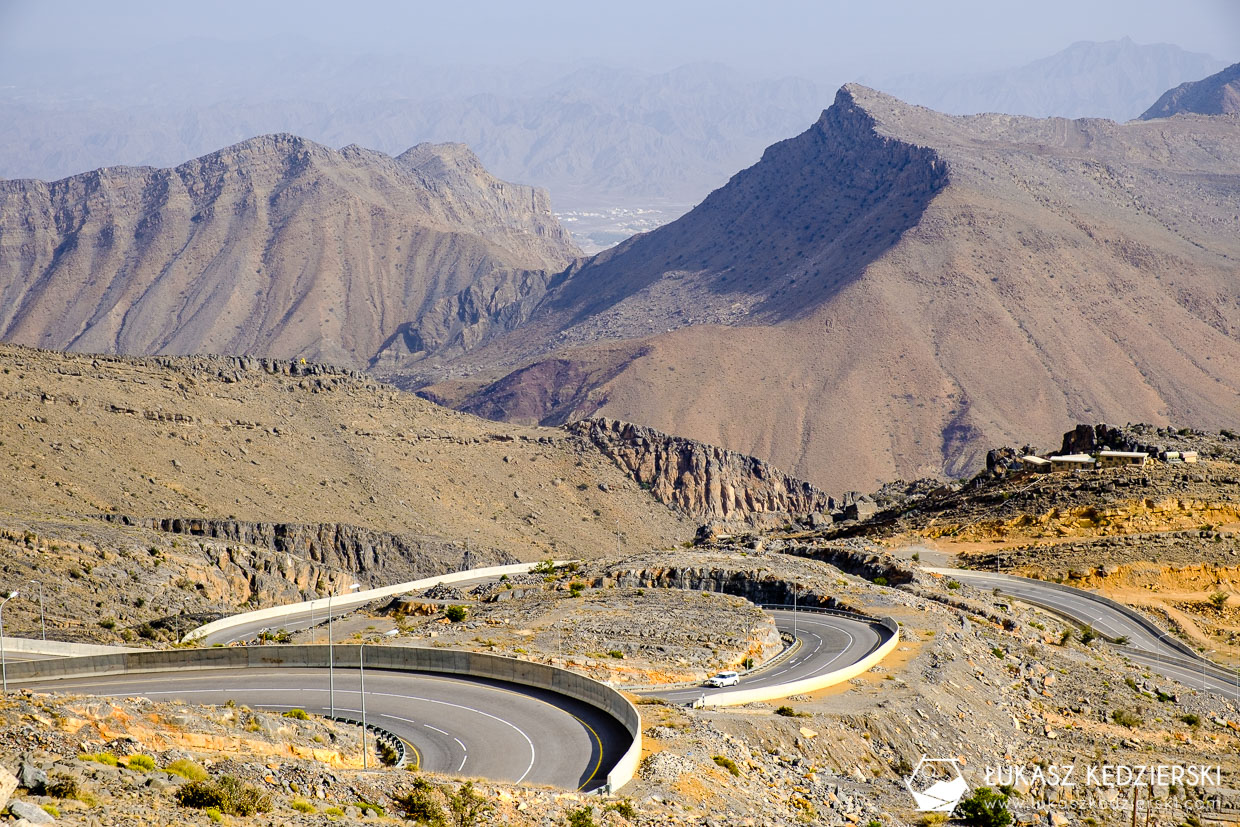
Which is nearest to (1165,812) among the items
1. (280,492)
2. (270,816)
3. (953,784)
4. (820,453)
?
(953,784)

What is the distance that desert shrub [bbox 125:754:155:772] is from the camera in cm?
3173

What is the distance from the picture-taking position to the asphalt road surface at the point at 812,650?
50.2 m

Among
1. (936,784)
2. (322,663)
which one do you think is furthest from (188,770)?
(936,784)

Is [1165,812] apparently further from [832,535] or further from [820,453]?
[820,453]

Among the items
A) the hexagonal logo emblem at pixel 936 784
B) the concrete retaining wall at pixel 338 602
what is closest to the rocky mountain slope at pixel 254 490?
the concrete retaining wall at pixel 338 602

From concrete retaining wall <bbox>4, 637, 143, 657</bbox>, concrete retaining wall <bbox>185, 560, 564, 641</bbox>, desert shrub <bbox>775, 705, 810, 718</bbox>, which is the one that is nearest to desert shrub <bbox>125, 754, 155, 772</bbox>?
desert shrub <bbox>775, 705, 810, 718</bbox>

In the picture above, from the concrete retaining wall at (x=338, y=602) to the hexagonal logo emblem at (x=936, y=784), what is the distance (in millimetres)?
25661

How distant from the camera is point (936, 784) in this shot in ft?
149

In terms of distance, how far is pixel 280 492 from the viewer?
359 ft

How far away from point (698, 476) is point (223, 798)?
118 meters

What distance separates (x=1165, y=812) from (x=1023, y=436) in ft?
489

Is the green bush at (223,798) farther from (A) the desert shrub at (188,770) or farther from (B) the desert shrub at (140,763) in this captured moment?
(B) the desert shrub at (140,763)

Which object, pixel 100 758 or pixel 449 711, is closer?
pixel 100 758

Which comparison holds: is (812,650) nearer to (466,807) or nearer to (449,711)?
(449,711)
